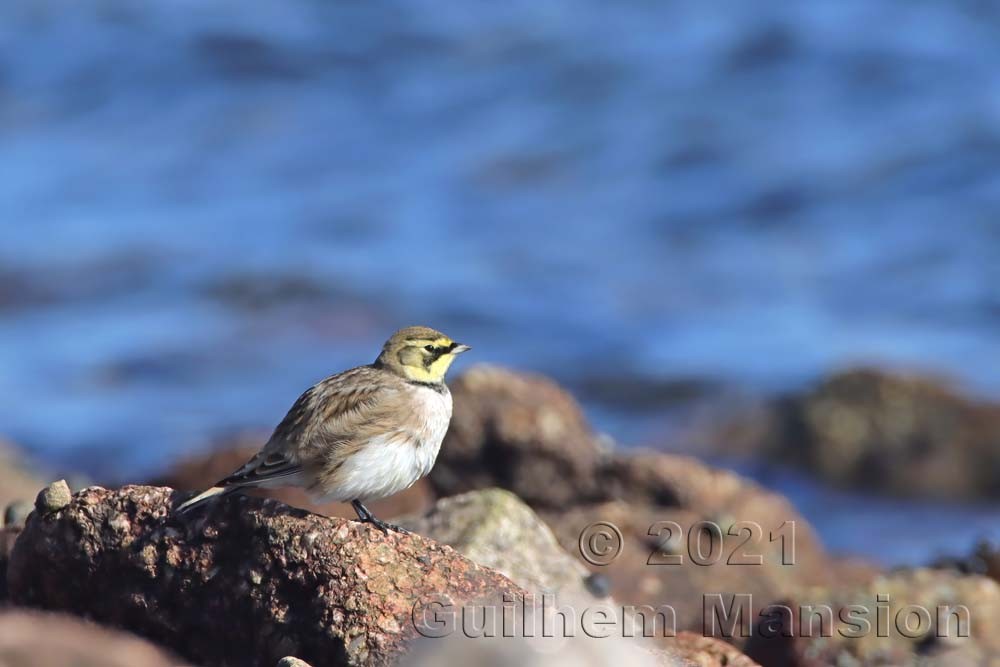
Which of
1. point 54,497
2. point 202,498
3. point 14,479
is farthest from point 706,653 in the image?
point 14,479

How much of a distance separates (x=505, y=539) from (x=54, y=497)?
213 centimetres

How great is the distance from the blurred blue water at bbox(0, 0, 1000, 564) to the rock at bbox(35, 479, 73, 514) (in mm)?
11162

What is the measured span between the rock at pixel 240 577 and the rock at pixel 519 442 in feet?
14.3

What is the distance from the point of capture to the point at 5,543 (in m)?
6.59

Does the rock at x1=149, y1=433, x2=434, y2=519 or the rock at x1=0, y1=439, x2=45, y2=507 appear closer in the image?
the rock at x1=149, y1=433, x2=434, y2=519

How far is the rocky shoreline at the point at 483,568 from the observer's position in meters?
5.30

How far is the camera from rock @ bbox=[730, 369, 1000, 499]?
630 inches

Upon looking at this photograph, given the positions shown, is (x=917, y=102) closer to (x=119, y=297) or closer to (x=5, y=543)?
(x=119, y=297)

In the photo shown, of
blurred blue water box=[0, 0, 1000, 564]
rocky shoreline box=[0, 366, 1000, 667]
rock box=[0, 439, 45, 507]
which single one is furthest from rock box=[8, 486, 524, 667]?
blurred blue water box=[0, 0, 1000, 564]

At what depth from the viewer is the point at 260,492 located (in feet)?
29.9

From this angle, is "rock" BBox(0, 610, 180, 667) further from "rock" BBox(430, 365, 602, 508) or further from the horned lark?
"rock" BBox(430, 365, 602, 508)

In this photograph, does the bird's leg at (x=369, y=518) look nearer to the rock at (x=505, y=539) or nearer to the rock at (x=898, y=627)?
the rock at (x=505, y=539)

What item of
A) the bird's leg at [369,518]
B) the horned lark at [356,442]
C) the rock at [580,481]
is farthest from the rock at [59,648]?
the rock at [580,481]

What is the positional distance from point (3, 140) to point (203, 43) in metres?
5.05
